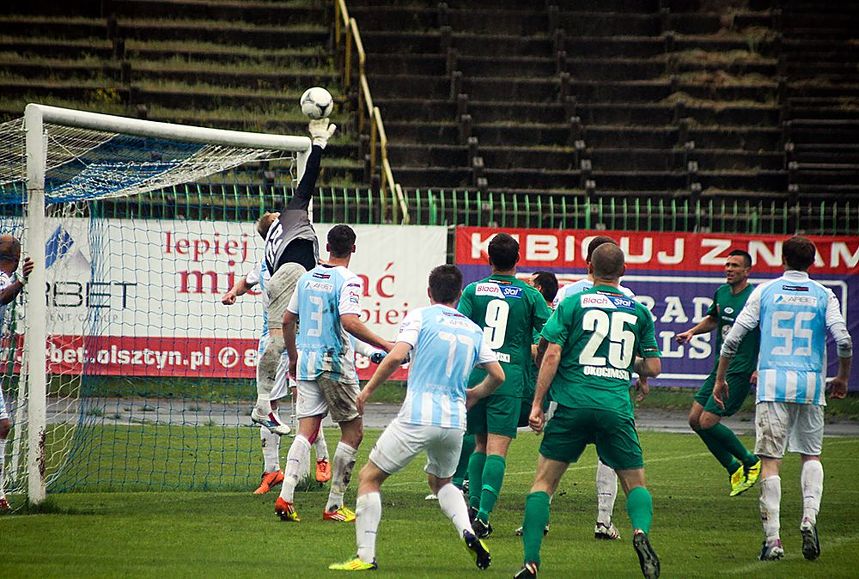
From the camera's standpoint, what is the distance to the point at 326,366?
9.53m

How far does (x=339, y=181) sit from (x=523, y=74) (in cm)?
555

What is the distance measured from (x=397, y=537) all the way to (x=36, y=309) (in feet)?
10.9

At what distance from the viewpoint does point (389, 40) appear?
27219 millimetres

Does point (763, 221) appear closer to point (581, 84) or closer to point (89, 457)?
point (581, 84)

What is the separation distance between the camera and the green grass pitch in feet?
25.6

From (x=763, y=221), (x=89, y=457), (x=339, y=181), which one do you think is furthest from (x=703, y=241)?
(x=89, y=457)

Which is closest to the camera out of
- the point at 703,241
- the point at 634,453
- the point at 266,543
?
the point at 634,453

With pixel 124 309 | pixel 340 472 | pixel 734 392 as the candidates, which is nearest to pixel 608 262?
pixel 340 472

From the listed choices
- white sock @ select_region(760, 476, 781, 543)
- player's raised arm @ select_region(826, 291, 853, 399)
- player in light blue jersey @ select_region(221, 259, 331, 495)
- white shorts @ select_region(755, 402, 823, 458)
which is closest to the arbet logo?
player's raised arm @ select_region(826, 291, 853, 399)

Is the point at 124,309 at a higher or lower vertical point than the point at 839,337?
lower

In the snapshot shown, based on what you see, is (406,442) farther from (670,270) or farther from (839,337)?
(670,270)

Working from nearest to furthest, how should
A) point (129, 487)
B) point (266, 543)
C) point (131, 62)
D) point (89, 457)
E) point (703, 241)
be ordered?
1. point (266, 543)
2. point (129, 487)
3. point (89, 457)
4. point (703, 241)
5. point (131, 62)

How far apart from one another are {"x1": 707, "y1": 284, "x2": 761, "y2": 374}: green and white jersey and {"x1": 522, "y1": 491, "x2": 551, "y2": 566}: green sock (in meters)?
4.90

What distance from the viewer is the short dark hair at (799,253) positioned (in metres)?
8.82
